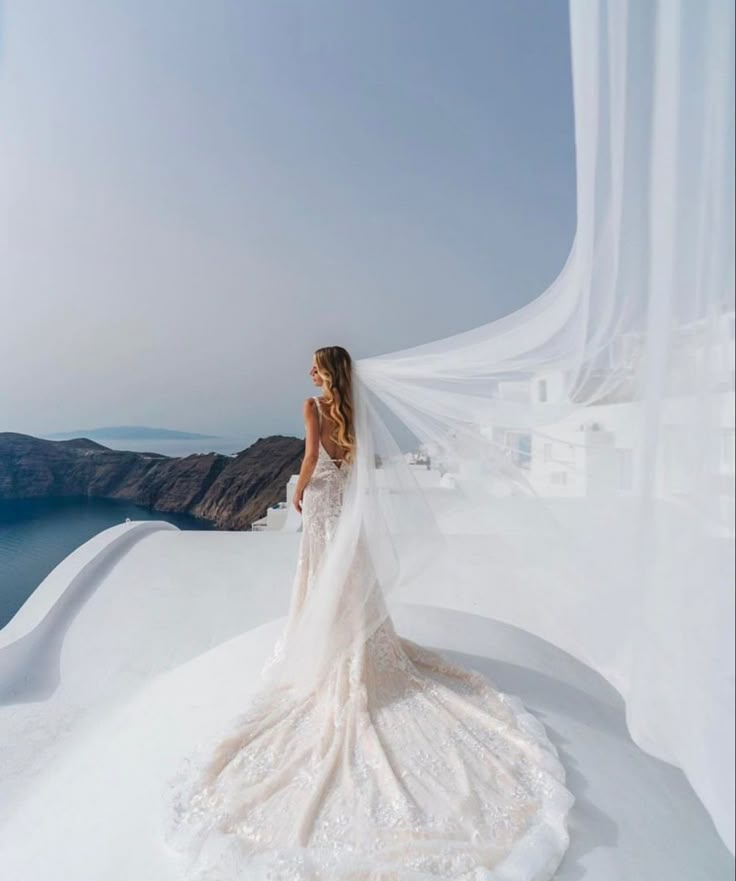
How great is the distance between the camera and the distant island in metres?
8.41

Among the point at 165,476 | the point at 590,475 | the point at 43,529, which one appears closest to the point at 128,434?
the point at 165,476

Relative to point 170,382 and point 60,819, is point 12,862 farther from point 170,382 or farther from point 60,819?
point 170,382

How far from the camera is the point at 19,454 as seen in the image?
27.6 feet

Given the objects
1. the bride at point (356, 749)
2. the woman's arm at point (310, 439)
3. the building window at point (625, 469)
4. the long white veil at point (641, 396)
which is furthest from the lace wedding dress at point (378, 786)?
the building window at point (625, 469)

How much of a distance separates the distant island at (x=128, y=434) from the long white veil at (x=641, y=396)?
765cm

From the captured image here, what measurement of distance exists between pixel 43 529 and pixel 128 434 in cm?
184

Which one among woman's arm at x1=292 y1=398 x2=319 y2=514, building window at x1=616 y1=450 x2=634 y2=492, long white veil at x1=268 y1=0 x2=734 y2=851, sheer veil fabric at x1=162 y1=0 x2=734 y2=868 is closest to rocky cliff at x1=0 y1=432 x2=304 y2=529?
woman's arm at x1=292 y1=398 x2=319 y2=514

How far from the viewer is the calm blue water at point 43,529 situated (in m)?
8.25

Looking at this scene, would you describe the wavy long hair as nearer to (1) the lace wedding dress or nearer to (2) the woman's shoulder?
(2) the woman's shoulder

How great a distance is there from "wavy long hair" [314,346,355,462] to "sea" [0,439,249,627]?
6.99 m

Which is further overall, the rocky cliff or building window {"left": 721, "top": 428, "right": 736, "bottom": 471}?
the rocky cliff

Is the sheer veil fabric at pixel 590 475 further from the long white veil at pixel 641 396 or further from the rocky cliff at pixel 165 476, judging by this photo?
the rocky cliff at pixel 165 476

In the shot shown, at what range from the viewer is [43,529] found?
879 centimetres

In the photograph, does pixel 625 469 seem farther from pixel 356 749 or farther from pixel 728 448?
pixel 356 749
